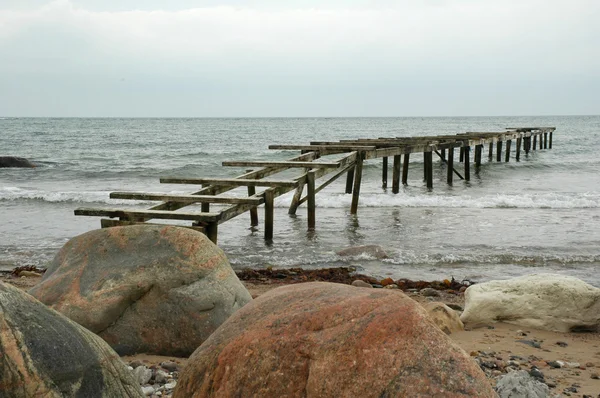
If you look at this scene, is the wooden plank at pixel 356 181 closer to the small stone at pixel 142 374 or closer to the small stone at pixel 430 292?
the small stone at pixel 430 292

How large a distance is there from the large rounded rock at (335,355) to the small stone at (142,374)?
1.44m

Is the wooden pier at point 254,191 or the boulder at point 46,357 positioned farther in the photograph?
the wooden pier at point 254,191

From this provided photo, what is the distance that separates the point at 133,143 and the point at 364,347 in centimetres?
5100

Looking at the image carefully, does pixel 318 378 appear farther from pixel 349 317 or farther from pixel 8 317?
pixel 8 317

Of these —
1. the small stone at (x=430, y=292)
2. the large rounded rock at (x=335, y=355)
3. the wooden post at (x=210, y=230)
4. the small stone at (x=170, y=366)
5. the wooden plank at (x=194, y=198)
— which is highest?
the large rounded rock at (x=335, y=355)

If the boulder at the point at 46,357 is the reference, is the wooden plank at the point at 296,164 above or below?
below

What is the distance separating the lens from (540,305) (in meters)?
6.95

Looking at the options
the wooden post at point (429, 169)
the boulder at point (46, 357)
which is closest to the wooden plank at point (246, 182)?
the boulder at point (46, 357)

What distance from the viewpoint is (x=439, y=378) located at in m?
2.96

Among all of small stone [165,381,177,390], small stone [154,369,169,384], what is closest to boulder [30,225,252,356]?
small stone [154,369,169,384]

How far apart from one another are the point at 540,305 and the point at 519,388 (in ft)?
9.43

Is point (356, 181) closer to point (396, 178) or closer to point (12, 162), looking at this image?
point (396, 178)

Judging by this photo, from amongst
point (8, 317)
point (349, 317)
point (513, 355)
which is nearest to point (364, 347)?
point (349, 317)

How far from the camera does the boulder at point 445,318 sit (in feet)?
21.5
